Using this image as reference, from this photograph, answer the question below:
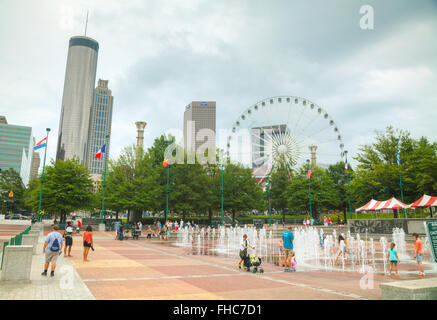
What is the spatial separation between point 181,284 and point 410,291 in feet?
20.6

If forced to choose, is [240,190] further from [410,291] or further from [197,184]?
[410,291]

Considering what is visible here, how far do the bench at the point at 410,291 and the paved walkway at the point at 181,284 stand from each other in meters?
2.16

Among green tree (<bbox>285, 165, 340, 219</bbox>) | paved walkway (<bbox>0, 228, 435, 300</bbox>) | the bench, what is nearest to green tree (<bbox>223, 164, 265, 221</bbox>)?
green tree (<bbox>285, 165, 340, 219</bbox>)

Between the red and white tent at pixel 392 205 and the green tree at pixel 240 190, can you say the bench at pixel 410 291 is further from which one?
the green tree at pixel 240 190

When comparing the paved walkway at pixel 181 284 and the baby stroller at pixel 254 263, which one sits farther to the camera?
the baby stroller at pixel 254 263

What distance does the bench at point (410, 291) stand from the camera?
18.3 ft

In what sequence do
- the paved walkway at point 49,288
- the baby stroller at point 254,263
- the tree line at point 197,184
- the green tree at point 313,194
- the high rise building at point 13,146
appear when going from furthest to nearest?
1. the high rise building at point 13,146
2. the green tree at point 313,194
3. the tree line at point 197,184
4. the baby stroller at point 254,263
5. the paved walkway at point 49,288

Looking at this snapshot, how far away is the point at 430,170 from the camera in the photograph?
3641cm

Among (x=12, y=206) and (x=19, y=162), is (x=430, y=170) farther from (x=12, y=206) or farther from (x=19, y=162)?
(x=19, y=162)

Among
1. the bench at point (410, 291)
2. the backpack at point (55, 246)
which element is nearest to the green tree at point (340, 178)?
the backpack at point (55, 246)

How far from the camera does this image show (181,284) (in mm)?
9508

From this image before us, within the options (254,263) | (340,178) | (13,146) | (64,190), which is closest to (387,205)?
(254,263)

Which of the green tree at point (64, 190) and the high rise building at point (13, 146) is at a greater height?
the high rise building at point (13, 146)
